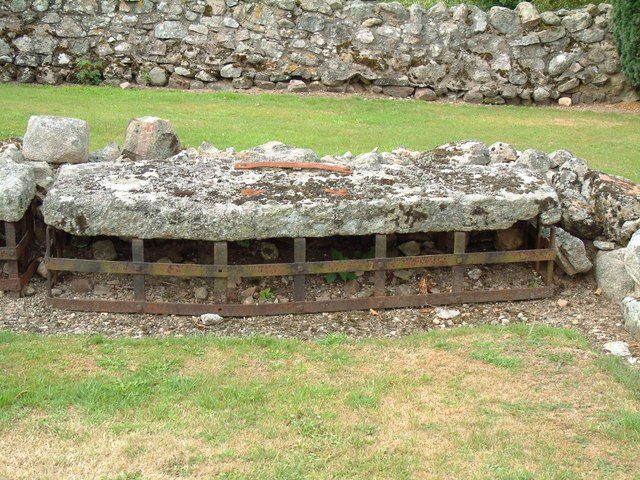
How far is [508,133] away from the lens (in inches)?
524

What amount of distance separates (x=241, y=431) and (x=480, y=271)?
330 cm

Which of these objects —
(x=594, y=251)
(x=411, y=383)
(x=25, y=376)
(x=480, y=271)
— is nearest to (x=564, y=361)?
(x=411, y=383)

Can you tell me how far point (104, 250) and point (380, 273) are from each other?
94.9 inches

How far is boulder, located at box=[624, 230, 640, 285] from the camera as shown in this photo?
6.76m

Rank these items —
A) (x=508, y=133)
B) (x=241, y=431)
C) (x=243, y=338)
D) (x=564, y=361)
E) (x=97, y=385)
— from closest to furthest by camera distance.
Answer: (x=241, y=431), (x=97, y=385), (x=564, y=361), (x=243, y=338), (x=508, y=133)

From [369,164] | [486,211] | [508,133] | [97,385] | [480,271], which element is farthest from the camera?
[508,133]

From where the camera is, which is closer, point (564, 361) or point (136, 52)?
point (564, 361)

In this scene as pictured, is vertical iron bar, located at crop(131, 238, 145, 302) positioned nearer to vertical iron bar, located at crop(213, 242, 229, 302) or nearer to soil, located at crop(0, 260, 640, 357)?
soil, located at crop(0, 260, 640, 357)

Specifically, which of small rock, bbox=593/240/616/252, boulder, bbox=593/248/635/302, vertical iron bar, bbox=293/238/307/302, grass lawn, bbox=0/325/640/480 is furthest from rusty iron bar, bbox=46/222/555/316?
small rock, bbox=593/240/616/252

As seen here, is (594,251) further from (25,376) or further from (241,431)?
(25,376)

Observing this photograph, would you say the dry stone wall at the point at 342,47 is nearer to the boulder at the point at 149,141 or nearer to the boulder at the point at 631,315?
the boulder at the point at 149,141

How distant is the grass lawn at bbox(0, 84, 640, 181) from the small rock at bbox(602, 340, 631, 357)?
173 inches

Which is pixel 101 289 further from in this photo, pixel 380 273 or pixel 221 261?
pixel 380 273

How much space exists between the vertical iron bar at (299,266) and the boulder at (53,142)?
2700 millimetres
